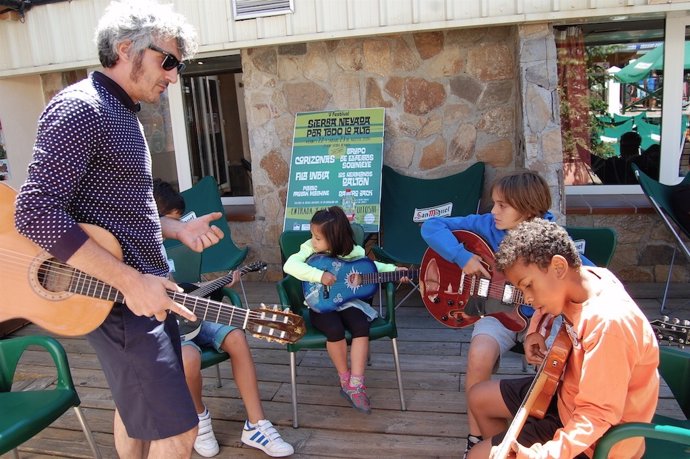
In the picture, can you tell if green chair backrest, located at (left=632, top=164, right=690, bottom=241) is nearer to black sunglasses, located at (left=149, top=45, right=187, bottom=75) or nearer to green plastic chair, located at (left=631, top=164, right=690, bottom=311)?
green plastic chair, located at (left=631, top=164, right=690, bottom=311)

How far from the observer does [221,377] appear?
10.7 feet

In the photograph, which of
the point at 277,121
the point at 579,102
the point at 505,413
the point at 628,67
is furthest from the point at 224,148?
the point at 505,413

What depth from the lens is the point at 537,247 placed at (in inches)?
61.4

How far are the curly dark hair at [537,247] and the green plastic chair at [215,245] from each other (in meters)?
2.68

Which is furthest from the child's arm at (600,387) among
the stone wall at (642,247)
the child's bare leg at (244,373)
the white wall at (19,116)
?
the white wall at (19,116)

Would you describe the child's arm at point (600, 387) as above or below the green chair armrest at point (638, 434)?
above

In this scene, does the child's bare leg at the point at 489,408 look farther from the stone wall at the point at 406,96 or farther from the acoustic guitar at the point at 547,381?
the stone wall at the point at 406,96

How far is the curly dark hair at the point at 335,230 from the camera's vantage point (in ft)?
9.27

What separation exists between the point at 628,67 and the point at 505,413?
144 inches

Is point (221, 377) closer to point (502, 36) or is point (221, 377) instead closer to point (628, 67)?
point (502, 36)

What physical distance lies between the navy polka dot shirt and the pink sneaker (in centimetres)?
131

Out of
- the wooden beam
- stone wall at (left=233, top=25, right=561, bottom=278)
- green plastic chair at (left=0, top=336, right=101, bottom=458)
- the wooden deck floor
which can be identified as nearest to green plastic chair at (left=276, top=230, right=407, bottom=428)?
the wooden deck floor

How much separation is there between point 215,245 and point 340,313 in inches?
73.7

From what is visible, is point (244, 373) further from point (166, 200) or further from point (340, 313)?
point (166, 200)
